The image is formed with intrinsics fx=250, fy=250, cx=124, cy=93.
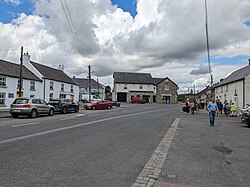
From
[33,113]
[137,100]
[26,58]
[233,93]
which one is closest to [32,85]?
[26,58]

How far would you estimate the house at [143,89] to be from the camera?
70.5 meters

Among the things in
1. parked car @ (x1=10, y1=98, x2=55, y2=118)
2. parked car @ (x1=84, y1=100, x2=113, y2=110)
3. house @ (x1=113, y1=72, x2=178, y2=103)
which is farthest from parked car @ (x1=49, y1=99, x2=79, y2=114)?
house @ (x1=113, y1=72, x2=178, y2=103)

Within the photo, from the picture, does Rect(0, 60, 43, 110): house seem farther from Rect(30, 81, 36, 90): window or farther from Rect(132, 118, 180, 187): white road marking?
Rect(132, 118, 180, 187): white road marking

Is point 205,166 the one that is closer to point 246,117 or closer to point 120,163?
point 120,163

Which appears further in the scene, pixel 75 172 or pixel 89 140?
pixel 89 140

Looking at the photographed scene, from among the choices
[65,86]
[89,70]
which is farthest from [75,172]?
[65,86]

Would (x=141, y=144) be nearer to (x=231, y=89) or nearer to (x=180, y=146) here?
(x=180, y=146)

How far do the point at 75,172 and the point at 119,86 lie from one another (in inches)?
2579

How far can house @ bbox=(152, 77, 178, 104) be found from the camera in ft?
235

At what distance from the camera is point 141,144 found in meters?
8.39

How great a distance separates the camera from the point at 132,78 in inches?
2859

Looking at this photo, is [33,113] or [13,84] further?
[13,84]

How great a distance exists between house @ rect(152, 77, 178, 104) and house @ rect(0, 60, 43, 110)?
39.9 m

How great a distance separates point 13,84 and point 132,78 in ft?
144
